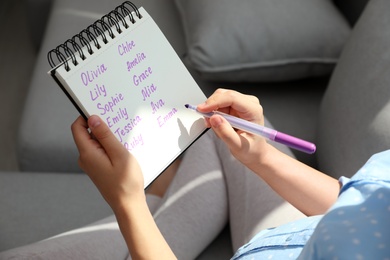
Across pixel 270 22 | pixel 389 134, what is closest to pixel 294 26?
pixel 270 22

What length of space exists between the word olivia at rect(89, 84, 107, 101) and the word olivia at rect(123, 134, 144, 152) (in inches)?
2.7

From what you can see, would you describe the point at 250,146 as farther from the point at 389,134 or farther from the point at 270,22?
the point at 270,22

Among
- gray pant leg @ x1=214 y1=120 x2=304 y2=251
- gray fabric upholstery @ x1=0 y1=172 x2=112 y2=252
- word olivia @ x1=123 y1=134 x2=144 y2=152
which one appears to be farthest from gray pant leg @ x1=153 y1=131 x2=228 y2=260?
word olivia @ x1=123 y1=134 x2=144 y2=152

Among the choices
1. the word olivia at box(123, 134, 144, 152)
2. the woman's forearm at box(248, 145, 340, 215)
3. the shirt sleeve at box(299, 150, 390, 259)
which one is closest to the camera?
the shirt sleeve at box(299, 150, 390, 259)

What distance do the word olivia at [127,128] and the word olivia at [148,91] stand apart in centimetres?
3

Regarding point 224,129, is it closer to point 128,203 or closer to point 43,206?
point 128,203

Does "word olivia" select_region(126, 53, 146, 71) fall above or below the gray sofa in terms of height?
above

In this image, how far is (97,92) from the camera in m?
0.64

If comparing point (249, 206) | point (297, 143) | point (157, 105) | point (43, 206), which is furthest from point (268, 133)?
point (43, 206)

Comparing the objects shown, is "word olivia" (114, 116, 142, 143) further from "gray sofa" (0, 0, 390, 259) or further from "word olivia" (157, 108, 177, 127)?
"gray sofa" (0, 0, 390, 259)

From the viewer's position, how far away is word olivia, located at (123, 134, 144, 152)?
0.67 m

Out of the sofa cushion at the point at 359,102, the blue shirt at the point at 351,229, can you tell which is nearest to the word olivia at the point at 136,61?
the blue shirt at the point at 351,229

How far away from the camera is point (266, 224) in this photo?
869 millimetres

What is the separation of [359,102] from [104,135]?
519mm
